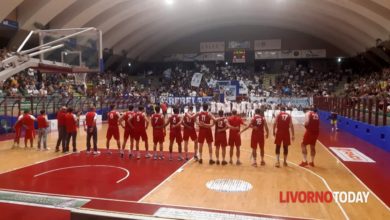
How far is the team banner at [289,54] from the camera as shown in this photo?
137ft

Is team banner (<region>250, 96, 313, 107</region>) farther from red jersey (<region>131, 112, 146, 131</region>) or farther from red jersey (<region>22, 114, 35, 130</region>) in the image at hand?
red jersey (<region>22, 114, 35, 130</region>)

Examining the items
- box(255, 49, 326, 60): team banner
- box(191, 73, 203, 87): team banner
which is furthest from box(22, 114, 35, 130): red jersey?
box(255, 49, 326, 60): team banner

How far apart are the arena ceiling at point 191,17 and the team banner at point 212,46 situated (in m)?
A: 2.24

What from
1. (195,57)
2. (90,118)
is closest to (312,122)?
(90,118)

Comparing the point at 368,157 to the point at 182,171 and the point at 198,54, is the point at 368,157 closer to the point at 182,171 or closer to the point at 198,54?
the point at 182,171

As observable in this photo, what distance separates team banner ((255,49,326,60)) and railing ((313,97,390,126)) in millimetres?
20417

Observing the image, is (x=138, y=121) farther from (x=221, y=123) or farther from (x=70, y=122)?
(x=70, y=122)

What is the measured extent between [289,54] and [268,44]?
316cm

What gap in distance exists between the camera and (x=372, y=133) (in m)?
14.1

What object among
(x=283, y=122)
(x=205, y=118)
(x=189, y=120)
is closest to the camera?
(x=283, y=122)

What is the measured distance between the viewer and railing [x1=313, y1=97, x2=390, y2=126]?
13173 millimetres

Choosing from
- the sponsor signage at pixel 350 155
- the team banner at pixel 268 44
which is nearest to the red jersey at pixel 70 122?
the sponsor signage at pixel 350 155

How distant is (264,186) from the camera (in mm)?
7910

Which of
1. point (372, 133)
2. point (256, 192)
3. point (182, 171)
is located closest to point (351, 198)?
point (256, 192)
